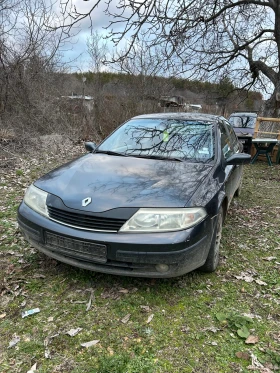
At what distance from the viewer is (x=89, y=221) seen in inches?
94.1

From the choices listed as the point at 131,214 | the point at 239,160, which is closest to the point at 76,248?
the point at 131,214

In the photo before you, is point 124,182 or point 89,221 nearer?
point 89,221

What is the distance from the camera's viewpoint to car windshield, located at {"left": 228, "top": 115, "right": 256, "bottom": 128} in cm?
1223

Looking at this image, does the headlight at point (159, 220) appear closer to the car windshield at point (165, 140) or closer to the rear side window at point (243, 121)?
the car windshield at point (165, 140)

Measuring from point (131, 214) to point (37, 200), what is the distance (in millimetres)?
991

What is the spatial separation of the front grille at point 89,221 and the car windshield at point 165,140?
127 cm

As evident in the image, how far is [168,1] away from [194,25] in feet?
7.89

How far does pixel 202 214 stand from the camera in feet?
8.20

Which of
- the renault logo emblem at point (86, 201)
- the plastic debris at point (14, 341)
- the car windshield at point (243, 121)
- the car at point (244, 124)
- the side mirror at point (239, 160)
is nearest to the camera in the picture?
the plastic debris at point (14, 341)

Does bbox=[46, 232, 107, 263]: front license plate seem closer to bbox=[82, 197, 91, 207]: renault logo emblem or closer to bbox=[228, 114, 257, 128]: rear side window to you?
bbox=[82, 197, 91, 207]: renault logo emblem

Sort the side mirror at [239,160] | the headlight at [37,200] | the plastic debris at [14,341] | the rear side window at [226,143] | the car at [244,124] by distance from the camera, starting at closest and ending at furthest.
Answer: the plastic debris at [14,341] < the headlight at [37,200] < the side mirror at [239,160] < the rear side window at [226,143] < the car at [244,124]

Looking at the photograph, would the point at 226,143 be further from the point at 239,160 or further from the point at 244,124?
the point at 244,124

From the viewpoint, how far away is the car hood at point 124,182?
2.46 m

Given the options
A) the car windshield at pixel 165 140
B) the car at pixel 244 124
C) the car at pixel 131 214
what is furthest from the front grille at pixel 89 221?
the car at pixel 244 124
